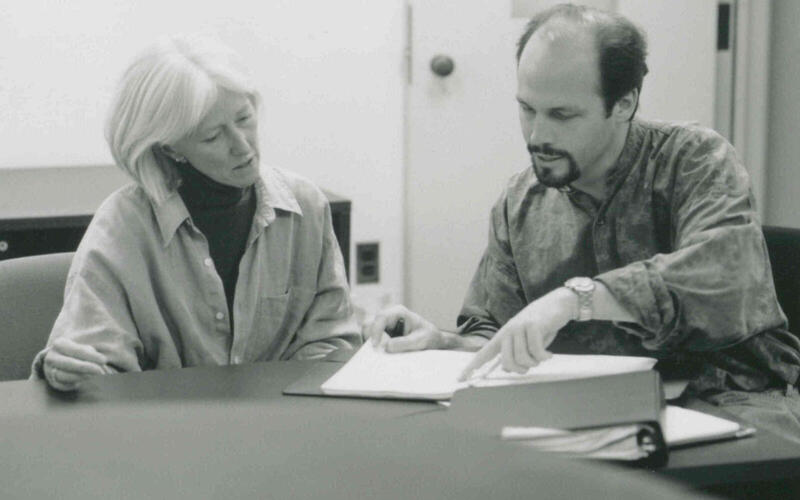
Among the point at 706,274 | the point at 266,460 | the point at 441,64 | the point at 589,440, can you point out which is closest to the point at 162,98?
the point at 706,274

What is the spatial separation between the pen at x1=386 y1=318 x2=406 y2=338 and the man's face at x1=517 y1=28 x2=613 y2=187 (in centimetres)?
32

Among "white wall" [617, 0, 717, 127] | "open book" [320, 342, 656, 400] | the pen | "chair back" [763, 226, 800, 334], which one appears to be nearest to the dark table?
"open book" [320, 342, 656, 400]

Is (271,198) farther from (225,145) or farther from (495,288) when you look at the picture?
(495,288)

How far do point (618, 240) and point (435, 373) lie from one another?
1.49 ft

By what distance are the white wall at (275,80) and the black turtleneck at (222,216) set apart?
3.85ft

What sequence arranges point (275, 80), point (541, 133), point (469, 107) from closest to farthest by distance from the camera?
1. point (541, 133)
2. point (275, 80)
3. point (469, 107)

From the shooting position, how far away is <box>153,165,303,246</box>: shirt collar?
1.60 m

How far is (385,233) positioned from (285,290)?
1.76 meters

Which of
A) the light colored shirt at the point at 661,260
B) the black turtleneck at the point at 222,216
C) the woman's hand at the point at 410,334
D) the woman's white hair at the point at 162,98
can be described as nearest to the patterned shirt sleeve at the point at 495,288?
the light colored shirt at the point at 661,260

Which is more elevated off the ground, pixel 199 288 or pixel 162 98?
pixel 162 98

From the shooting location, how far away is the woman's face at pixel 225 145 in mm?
1660

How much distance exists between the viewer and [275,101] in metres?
3.27

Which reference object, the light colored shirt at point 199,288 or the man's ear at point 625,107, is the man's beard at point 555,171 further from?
the light colored shirt at point 199,288

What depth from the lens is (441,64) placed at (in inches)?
132
